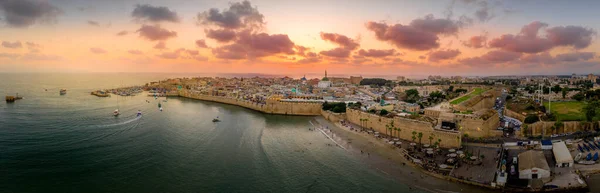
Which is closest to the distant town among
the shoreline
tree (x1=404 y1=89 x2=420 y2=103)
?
the shoreline

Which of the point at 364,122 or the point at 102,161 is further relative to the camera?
the point at 364,122

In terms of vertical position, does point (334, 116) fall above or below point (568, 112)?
below

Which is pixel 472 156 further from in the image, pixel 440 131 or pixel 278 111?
pixel 278 111

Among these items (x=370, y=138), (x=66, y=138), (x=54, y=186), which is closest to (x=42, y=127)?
(x=66, y=138)

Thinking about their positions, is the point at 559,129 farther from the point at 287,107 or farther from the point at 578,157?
the point at 287,107

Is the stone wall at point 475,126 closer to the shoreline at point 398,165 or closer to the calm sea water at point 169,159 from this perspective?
the shoreline at point 398,165

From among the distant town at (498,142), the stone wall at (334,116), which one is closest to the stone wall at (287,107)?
the stone wall at (334,116)

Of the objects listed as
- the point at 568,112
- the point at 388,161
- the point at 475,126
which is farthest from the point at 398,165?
the point at 568,112
